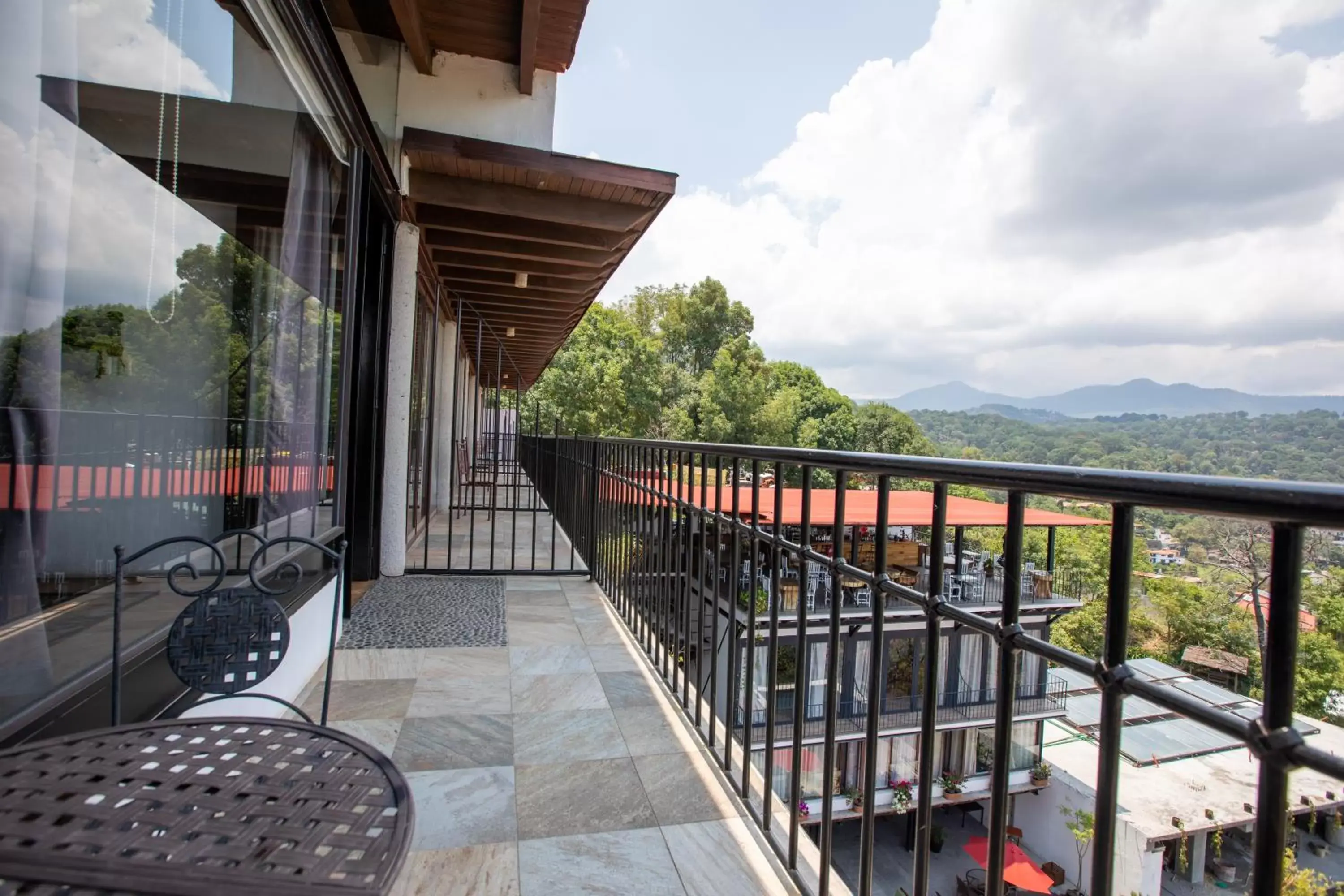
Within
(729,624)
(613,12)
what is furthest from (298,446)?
(613,12)

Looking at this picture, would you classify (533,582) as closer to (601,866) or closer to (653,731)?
(653,731)

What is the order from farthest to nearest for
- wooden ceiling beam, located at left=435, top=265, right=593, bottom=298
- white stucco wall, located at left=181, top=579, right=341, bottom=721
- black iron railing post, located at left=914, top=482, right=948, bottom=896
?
wooden ceiling beam, located at left=435, top=265, right=593, bottom=298, white stucco wall, located at left=181, top=579, right=341, bottom=721, black iron railing post, located at left=914, top=482, right=948, bottom=896

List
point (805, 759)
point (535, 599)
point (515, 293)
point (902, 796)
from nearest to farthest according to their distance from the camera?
1. point (535, 599)
2. point (515, 293)
3. point (902, 796)
4. point (805, 759)

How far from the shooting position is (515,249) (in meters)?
5.21

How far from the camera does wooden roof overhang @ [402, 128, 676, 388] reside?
3.88m

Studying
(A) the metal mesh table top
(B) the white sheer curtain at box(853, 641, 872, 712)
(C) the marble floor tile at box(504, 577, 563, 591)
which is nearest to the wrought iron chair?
(A) the metal mesh table top

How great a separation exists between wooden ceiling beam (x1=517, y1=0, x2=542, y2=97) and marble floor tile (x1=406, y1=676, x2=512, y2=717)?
310 centimetres

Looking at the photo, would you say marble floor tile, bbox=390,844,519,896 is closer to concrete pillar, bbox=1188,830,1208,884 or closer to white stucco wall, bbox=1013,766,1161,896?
white stucco wall, bbox=1013,766,1161,896

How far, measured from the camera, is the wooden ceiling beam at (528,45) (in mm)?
3180

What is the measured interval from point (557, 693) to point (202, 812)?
1808 millimetres

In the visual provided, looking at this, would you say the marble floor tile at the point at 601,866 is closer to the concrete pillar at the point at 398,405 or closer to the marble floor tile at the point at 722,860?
the marble floor tile at the point at 722,860

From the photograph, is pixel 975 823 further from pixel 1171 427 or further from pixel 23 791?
pixel 23 791

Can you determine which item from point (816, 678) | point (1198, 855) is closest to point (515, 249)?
point (816, 678)

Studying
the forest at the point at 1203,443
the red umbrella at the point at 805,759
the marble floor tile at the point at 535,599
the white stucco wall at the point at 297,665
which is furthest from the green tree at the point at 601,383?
the white stucco wall at the point at 297,665
